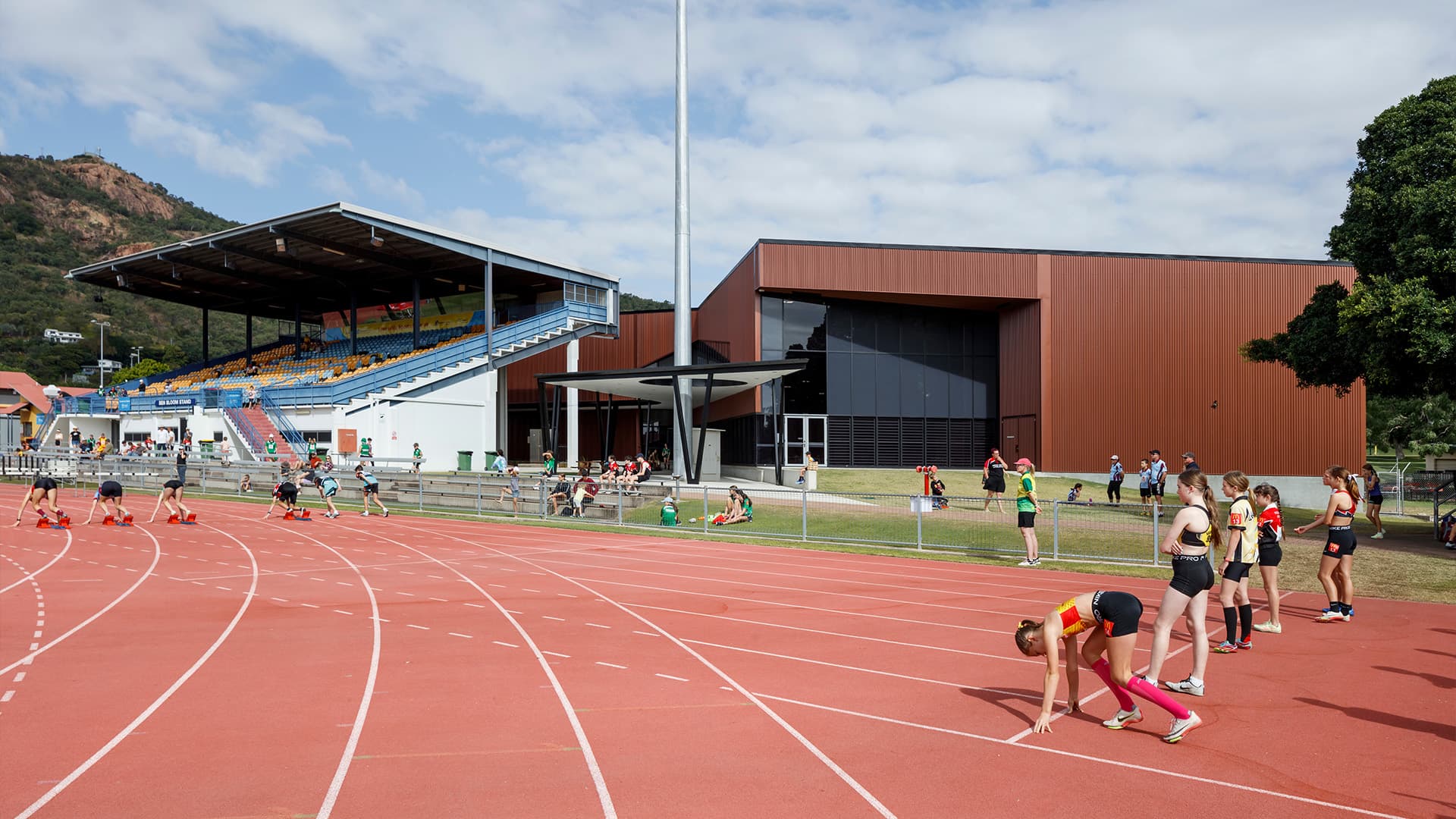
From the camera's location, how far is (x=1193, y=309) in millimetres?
35969

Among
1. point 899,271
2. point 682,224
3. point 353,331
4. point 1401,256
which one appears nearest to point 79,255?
point 353,331

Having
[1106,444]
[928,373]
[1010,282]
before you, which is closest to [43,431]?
[928,373]

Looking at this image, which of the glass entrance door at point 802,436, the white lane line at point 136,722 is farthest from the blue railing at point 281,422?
the white lane line at point 136,722

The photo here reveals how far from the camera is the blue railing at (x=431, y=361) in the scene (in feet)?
120

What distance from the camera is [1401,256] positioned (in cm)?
1975

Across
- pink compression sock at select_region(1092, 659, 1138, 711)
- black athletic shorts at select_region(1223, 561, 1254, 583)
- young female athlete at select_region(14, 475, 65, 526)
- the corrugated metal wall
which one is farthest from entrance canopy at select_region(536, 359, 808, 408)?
pink compression sock at select_region(1092, 659, 1138, 711)

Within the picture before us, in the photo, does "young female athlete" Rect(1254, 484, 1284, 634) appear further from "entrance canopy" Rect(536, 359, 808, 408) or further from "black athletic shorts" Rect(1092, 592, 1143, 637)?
"entrance canopy" Rect(536, 359, 808, 408)

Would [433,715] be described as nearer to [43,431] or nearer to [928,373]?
[928,373]

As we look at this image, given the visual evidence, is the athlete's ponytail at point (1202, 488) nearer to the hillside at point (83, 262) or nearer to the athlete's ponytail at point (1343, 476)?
the athlete's ponytail at point (1343, 476)

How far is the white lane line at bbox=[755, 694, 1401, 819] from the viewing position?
5078 mm

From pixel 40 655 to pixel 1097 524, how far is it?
14.3 meters

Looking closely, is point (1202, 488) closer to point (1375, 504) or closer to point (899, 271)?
point (1375, 504)

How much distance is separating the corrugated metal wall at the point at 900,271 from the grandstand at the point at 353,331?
42.9 feet

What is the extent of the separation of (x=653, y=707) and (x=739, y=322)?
3345 cm
